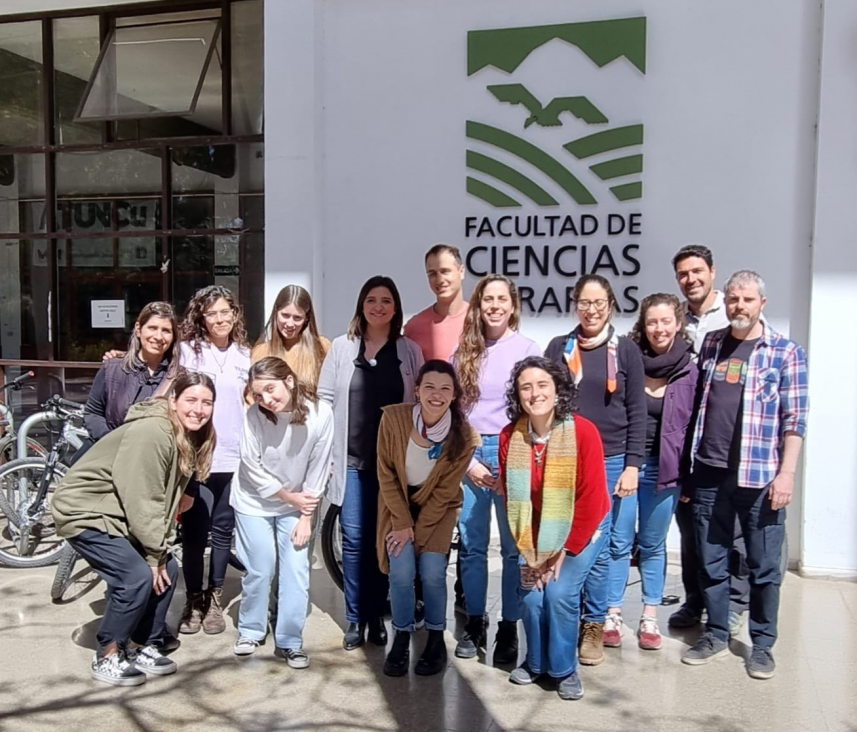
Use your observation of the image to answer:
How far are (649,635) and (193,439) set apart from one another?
97.7 inches

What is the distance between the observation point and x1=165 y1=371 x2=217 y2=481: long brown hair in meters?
3.80

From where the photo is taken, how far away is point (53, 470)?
5477mm

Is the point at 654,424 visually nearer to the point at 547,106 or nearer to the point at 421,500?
the point at 421,500

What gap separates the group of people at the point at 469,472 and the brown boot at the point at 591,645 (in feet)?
0.04

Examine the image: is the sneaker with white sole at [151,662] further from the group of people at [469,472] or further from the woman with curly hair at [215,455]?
the woman with curly hair at [215,455]

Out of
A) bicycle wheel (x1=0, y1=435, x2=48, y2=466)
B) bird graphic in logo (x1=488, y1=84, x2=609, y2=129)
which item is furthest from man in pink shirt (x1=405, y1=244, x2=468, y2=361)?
bicycle wheel (x1=0, y1=435, x2=48, y2=466)

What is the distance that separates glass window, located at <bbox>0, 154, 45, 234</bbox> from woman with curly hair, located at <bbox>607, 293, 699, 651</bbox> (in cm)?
579

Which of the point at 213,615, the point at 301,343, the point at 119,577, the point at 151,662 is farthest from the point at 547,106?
the point at 151,662

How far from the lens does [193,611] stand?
4.45 meters

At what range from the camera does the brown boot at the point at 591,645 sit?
397 centimetres

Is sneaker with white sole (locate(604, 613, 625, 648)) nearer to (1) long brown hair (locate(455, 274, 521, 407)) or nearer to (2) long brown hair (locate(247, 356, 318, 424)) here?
(1) long brown hair (locate(455, 274, 521, 407))

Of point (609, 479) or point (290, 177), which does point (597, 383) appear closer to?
point (609, 479)

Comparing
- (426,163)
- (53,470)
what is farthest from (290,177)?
(53,470)

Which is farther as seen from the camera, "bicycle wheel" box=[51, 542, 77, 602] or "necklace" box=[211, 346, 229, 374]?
"bicycle wheel" box=[51, 542, 77, 602]
